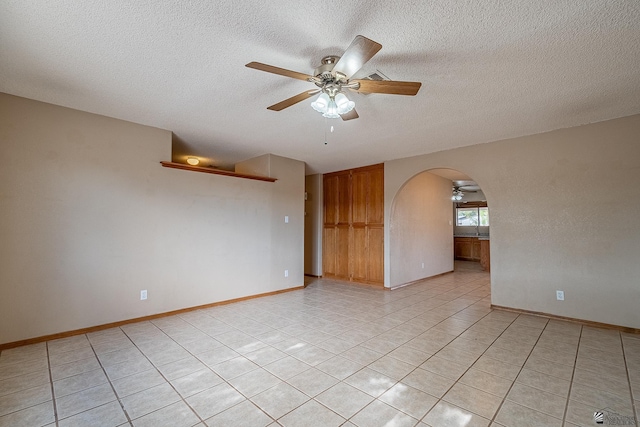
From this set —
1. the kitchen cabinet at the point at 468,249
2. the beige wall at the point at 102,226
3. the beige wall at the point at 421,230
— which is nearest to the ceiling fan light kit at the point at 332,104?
the beige wall at the point at 102,226

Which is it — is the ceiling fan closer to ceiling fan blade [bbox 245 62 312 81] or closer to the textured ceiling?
ceiling fan blade [bbox 245 62 312 81]

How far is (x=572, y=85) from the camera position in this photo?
256cm

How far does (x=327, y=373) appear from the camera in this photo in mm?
2271

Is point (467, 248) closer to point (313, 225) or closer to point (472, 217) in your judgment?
point (472, 217)

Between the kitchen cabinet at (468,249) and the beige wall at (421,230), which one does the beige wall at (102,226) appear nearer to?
the beige wall at (421,230)

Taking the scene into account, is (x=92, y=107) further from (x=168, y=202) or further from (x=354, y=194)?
(x=354, y=194)

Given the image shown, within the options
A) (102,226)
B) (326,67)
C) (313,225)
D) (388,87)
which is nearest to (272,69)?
(326,67)

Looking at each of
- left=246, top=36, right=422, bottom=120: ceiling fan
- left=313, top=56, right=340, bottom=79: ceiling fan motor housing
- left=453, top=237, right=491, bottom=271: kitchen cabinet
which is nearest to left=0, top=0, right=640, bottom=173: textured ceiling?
left=313, top=56, right=340, bottom=79: ceiling fan motor housing

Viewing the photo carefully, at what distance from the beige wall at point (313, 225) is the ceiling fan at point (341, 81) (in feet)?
14.6

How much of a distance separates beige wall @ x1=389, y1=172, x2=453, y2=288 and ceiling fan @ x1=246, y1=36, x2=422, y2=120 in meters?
3.43

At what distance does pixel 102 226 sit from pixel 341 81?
3195 mm

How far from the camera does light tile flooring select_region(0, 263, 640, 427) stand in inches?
69.6

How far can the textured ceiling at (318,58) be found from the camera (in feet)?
5.65

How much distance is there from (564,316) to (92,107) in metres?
6.27
